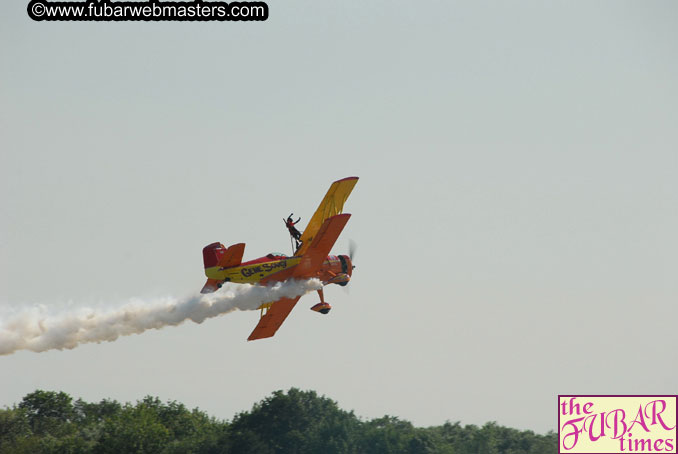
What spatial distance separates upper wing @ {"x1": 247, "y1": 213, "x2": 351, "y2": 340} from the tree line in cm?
1689

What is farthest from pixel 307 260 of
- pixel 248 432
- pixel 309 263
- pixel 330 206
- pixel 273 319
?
pixel 248 432

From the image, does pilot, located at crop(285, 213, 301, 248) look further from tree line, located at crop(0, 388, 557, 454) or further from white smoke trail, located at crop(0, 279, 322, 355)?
tree line, located at crop(0, 388, 557, 454)

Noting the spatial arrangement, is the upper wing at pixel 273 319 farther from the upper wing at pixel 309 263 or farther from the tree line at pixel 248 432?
the tree line at pixel 248 432

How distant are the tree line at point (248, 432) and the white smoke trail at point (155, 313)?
18325mm

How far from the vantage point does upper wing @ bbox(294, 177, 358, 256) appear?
3822 cm

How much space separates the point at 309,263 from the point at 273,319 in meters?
4.57

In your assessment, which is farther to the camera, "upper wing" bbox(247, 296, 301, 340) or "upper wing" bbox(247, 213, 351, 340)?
"upper wing" bbox(247, 296, 301, 340)

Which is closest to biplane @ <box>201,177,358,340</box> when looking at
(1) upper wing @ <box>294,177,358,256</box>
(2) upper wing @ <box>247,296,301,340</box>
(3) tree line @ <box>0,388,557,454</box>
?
(1) upper wing @ <box>294,177,358,256</box>

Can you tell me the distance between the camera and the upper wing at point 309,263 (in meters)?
36.2

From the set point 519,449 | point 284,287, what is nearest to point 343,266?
point 284,287

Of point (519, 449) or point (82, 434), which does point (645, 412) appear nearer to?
point (519, 449)

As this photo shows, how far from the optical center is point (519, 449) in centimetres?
6103

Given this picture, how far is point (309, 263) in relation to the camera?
123 ft

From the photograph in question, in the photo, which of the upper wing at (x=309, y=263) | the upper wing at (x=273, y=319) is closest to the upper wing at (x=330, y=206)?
the upper wing at (x=309, y=263)
